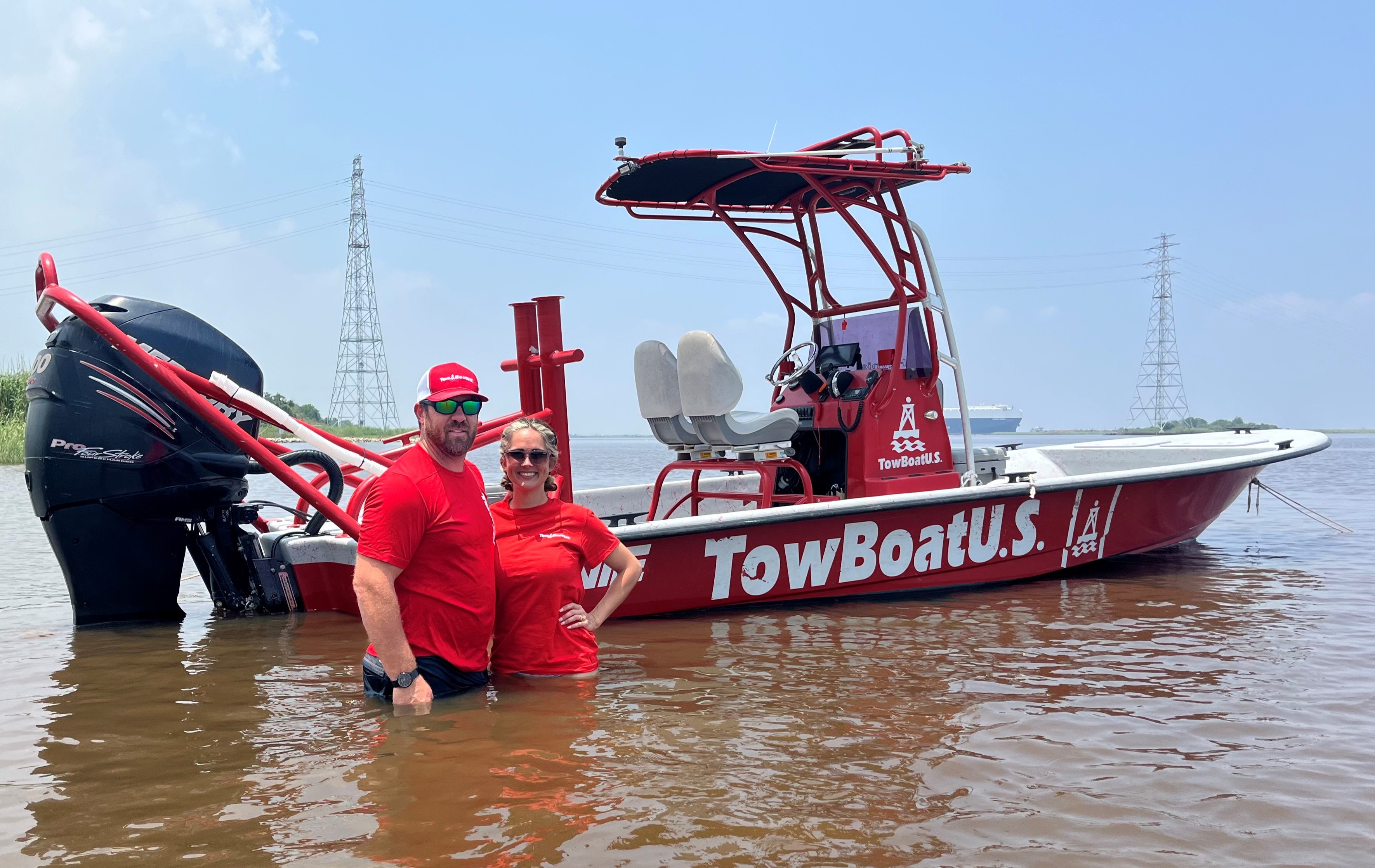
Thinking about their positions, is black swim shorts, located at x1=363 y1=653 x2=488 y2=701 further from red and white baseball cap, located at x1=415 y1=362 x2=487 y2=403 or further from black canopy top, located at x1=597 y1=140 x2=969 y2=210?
black canopy top, located at x1=597 y1=140 x2=969 y2=210

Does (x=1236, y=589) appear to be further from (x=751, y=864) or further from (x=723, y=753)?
(x=751, y=864)

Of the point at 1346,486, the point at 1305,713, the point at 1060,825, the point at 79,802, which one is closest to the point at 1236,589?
the point at 1305,713

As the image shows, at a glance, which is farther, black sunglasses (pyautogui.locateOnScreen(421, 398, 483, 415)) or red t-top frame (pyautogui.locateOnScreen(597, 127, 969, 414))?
red t-top frame (pyautogui.locateOnScreen(597, 127, 969, 414))

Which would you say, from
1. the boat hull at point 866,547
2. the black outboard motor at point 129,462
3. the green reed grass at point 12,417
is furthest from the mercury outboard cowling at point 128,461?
the green reed grass at point 12,417

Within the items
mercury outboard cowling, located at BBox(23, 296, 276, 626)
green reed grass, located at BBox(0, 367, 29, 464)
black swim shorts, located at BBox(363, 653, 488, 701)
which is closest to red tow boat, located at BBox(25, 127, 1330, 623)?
mercury outboard cowling, located at BBox(23, 296, 276, 626)

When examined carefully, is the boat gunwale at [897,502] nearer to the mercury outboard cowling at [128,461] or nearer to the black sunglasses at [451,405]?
the mercury outboard cowling at [128,461]

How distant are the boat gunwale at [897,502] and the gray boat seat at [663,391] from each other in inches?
25.3

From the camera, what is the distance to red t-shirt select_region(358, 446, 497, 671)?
322 cm

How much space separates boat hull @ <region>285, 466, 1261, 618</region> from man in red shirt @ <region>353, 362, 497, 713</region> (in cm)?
222

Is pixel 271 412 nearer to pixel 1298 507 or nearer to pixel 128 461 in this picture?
pixel 128 461

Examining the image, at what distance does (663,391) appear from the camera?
7.06 metres

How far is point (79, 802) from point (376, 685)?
0.96 metres

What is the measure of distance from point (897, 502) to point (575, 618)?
3112mm

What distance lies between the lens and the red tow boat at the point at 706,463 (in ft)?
18.0
